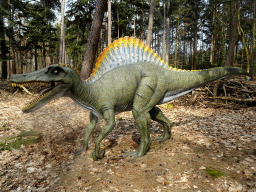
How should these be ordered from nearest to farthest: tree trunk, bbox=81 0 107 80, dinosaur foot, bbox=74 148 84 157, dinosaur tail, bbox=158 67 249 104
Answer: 1. dinosaur tail, bbox=158 67 249 104
2. dinosaur foot, bbox=74 148 84 157
3. tree trunk, bbox=81 0 107 80

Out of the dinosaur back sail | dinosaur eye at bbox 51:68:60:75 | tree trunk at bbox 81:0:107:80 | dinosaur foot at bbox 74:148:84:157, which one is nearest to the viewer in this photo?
dinosaur eye at bbox 51:68:60:75

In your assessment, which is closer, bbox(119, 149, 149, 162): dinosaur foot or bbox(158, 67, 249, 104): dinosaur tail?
bbox(119, 149, 149, 162): dinosaur foot

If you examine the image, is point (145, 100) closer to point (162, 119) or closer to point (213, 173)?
point (162, 119)

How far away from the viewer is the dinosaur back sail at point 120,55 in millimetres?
2807

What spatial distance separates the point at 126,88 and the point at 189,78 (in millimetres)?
1264

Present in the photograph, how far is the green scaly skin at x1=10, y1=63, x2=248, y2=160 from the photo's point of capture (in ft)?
7.92

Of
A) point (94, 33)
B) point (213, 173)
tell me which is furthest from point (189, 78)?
point (94, 33)

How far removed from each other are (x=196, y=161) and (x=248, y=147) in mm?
1302

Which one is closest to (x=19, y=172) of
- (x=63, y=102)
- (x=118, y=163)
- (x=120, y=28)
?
(x=118, y=163)

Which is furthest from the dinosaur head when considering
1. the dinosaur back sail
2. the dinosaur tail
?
the dinosaur tail

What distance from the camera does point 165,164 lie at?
2711 mm

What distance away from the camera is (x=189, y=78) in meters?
3.12

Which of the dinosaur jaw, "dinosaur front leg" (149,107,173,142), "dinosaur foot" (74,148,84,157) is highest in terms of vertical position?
the dinosaur jaw

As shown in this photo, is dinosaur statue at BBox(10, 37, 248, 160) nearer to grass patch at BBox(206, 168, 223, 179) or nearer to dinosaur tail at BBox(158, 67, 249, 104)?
dinosaur tail at BBox(158, 67, 249, 104)
